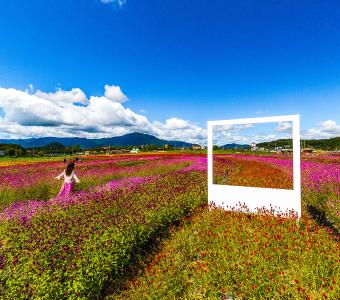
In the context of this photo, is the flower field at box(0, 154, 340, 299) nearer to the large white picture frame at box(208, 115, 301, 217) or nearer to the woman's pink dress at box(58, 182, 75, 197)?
the large white picture frame at box(208, 115, 301, 217)

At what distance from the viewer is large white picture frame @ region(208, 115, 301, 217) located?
5.09m

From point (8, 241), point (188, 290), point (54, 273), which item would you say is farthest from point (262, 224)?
point (8, 241)

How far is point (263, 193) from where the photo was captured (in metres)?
5.54

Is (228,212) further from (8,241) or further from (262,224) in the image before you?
(8,241)

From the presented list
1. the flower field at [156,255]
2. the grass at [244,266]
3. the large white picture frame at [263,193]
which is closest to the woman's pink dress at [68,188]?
the flower field at [156,255]

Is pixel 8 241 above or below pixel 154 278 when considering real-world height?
above

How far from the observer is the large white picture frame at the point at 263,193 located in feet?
16.7

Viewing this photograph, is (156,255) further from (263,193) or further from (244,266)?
(263,193)

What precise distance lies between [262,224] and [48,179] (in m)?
9.13

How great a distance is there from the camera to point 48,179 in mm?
9828

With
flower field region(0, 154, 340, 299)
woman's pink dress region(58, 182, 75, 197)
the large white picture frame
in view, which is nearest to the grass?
flower field region(0, 154, 340, 299)

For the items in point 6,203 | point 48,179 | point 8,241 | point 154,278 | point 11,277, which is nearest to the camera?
point 11,277

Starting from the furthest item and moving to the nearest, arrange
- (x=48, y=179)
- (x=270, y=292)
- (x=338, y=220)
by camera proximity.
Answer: (x=48, y=179) → (x=338, y=220) → (x=270, y=292)

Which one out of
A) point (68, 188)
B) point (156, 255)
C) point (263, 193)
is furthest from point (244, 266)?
point (68, 188)
